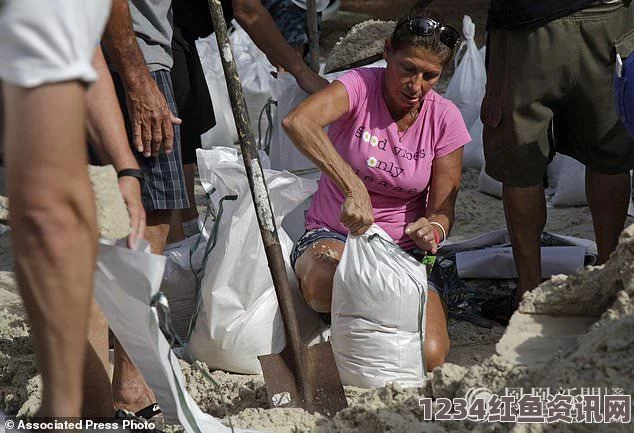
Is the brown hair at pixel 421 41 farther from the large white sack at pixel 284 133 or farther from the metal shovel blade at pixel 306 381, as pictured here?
the metal shovel blade at pixel 306 381

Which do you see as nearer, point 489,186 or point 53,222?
point 53,222

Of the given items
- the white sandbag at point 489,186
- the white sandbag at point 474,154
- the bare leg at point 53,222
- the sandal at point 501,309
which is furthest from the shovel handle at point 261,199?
the white sandbag at point 474,154

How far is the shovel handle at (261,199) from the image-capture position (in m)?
3.23

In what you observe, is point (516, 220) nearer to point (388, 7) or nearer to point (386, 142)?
point (386, 142)

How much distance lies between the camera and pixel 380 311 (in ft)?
10.7

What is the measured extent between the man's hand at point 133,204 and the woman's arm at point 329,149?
948mm

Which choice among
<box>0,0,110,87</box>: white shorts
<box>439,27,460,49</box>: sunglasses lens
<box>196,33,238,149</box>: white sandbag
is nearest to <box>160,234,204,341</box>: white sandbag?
<box>439,27,460,49</box>: sunglasses lens

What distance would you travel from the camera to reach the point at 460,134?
3.65 meters

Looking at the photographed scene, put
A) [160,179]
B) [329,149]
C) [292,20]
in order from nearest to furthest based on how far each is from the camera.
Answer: [160,179], [329,149], [292,20]

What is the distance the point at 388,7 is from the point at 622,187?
20.1 ft

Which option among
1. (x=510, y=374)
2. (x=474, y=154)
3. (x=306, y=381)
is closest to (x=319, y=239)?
(x=306, y=381)

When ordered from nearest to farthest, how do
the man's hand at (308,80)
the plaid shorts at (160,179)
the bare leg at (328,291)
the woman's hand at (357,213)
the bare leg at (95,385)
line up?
1. the bare leg at (95,385)
2. the plaid shorts at (160,179)
3. the woman's hand at (357,213)
4. the bare leg at (328,291)
5. the man's hand at (308,80)

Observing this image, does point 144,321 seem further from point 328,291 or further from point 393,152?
point 393,152

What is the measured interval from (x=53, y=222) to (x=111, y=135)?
73 centimetres
